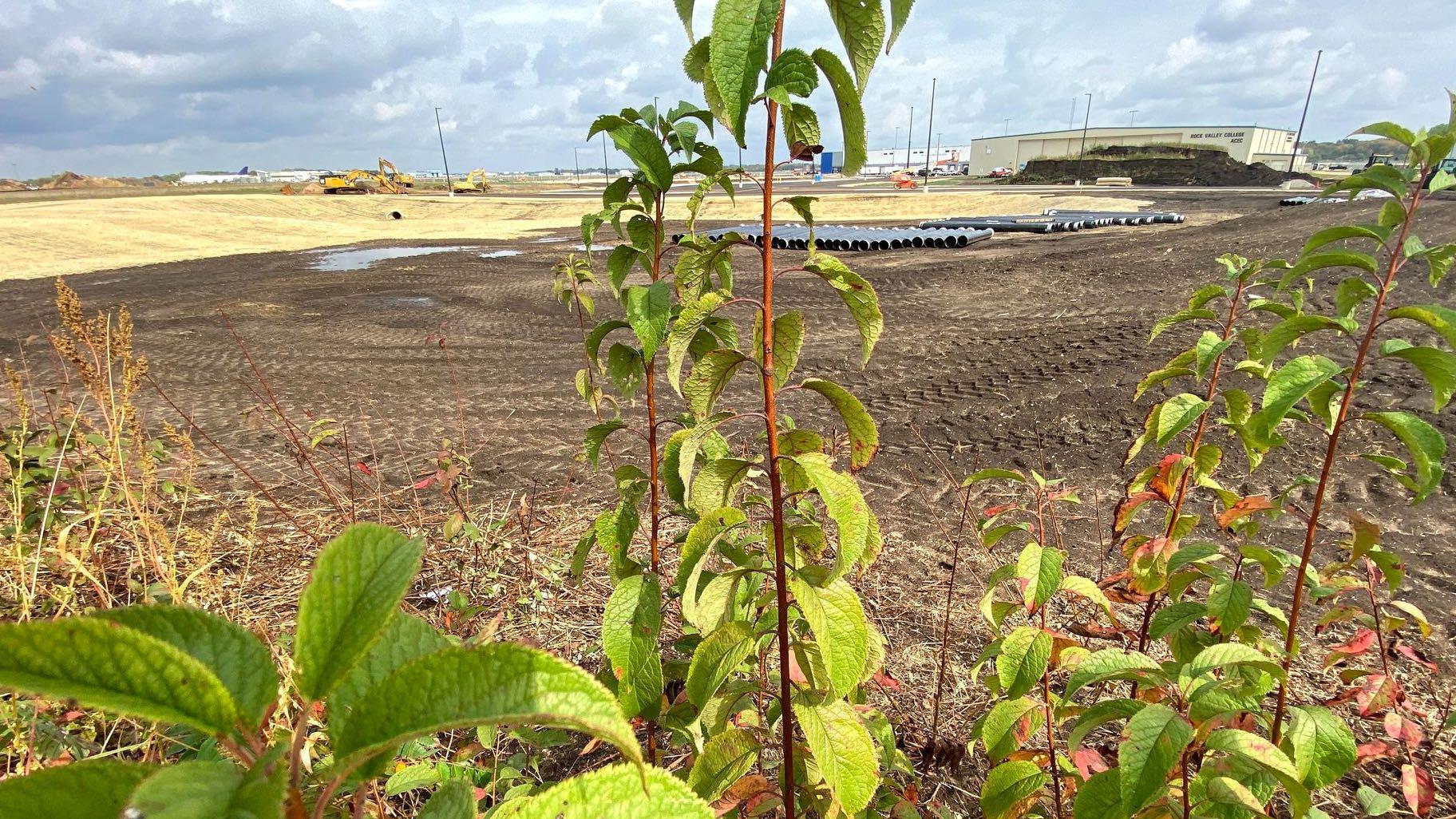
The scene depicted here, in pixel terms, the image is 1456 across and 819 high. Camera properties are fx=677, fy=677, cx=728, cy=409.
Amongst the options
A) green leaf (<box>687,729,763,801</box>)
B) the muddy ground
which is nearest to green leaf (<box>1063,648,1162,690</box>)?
green leaf (<box>687,729,763,801</box>)

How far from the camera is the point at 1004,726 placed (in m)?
1.55

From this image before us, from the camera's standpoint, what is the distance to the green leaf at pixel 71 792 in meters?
0.36

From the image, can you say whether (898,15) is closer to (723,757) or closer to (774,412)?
(774,412)

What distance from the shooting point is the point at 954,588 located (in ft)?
11.4

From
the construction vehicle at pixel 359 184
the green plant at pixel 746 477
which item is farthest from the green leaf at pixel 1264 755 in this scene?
the construction vehicle at pixel 359 184

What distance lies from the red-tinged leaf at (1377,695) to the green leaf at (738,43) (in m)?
2.11

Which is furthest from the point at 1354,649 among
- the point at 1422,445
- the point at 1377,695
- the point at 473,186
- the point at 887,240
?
the point at 473,186

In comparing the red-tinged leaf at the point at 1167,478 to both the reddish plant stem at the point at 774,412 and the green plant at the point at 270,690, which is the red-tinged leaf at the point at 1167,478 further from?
Answer: the green plant at the point at 270,690

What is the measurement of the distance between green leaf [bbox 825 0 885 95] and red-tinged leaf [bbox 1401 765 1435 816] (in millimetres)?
2162

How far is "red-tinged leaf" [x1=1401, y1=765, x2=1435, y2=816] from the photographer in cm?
166

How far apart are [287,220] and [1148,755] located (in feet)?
104

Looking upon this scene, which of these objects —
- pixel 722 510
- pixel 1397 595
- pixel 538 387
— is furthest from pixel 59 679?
pixel 538 387

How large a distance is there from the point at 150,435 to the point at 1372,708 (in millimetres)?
7983

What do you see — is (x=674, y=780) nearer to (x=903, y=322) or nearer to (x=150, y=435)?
(x=150, y=435)
